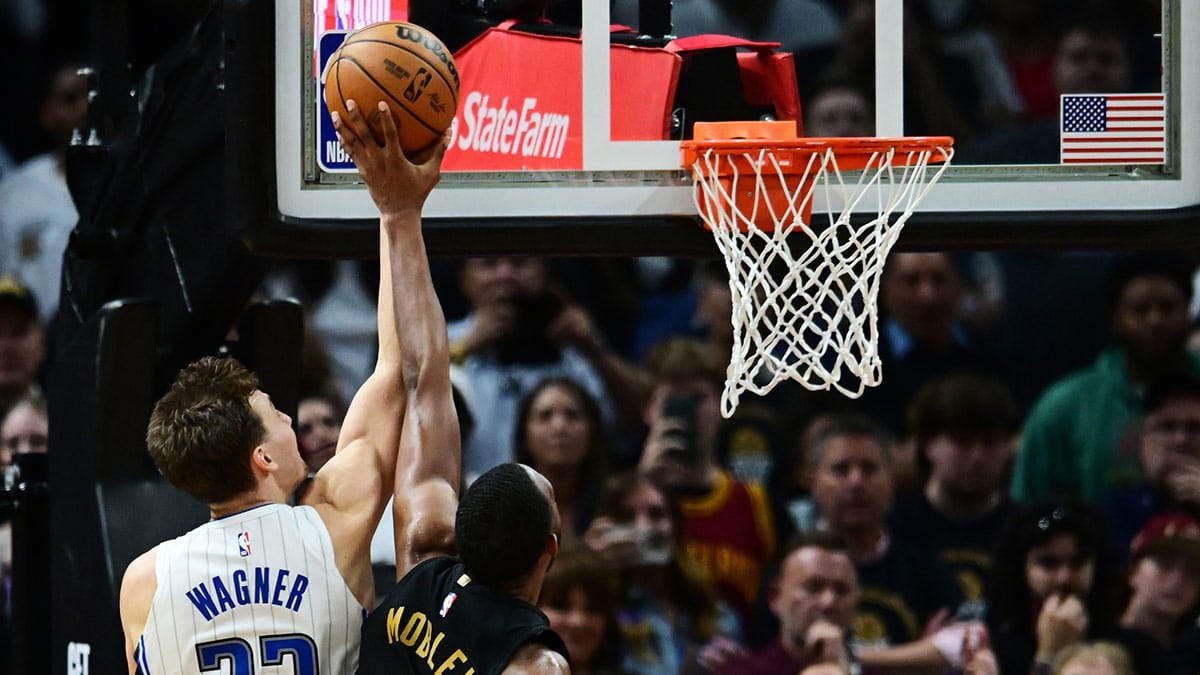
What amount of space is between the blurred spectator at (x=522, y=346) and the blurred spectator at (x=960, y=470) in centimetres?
105

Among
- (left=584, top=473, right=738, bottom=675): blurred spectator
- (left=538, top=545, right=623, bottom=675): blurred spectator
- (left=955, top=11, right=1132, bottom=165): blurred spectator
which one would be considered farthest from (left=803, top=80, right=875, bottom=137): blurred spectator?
(left=538, top=545, right=623, bottom=675): blurred spectator

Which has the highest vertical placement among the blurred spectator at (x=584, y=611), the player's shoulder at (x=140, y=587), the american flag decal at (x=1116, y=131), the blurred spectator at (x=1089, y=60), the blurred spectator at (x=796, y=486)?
the blurred spectator at (x=1089, y=60)

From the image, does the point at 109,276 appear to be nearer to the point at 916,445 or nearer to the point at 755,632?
the point at 755,632

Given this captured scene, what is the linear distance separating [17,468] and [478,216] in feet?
4.30

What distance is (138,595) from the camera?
273 centimetres

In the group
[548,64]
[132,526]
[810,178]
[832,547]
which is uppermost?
[548,64]

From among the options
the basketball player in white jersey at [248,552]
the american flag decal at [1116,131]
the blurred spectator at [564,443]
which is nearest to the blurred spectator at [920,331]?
the blurred spectator at [564,443]

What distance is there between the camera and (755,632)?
214 inches

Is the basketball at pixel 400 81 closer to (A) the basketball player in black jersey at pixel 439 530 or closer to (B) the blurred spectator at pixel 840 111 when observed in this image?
(A) the basketball player in black jersey at pixel 439 530

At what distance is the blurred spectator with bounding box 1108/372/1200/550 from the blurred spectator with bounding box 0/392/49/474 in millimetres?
3856

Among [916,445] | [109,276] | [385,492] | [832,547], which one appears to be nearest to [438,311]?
[385,492]

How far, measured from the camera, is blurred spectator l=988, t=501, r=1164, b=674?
5316 millimetres

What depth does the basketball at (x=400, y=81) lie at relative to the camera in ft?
8.95

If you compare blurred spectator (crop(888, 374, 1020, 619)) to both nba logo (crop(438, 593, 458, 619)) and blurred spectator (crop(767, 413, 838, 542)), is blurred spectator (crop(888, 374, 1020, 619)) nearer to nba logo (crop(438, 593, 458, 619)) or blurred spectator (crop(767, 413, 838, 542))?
blurred spectator (crop(767, 413, 838, 542))
